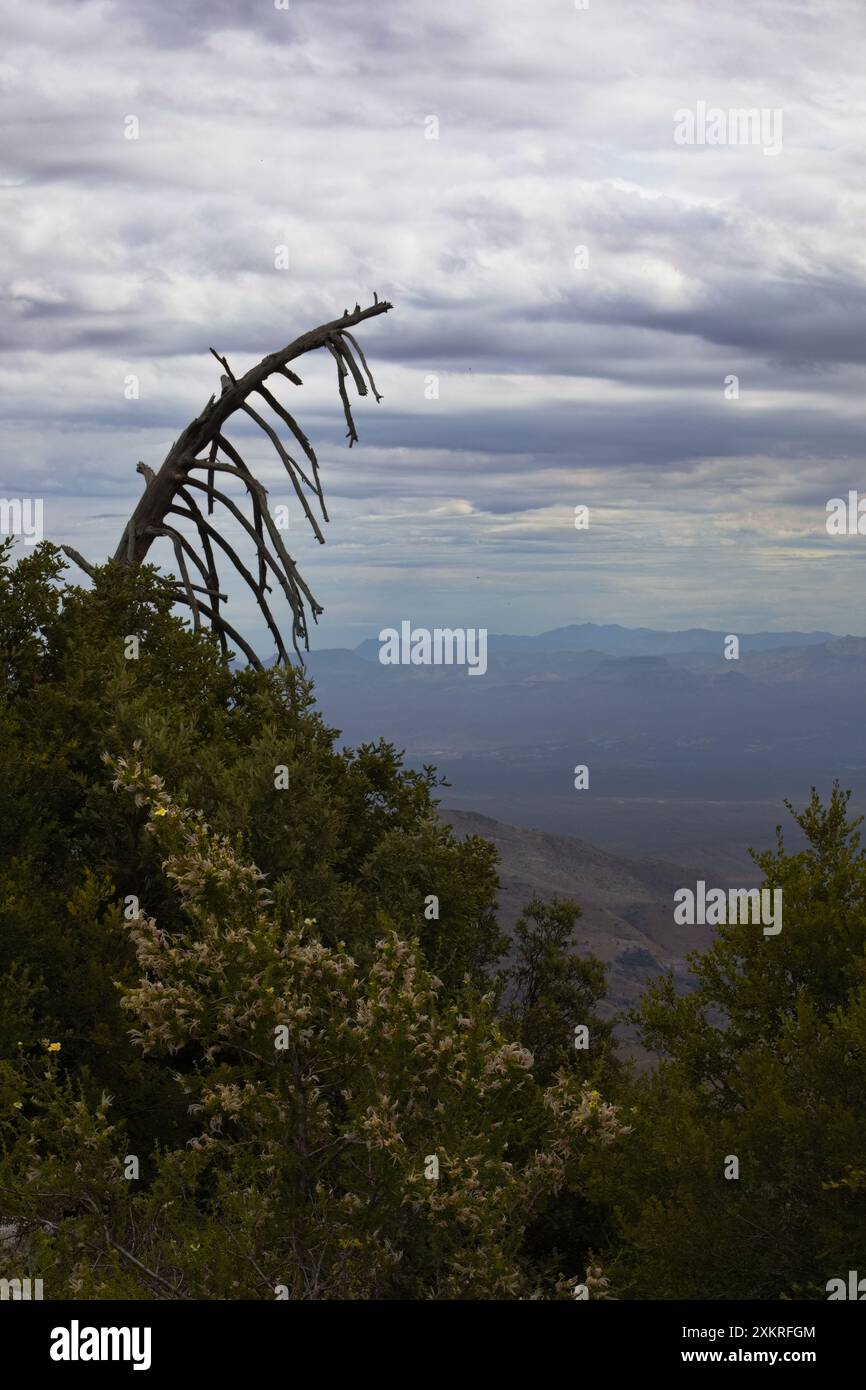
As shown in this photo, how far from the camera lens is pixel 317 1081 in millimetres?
8438

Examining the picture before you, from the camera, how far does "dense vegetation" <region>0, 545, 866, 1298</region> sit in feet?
26.2

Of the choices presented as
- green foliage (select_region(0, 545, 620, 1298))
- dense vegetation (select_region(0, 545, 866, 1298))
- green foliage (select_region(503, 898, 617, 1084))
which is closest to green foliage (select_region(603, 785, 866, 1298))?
dense vegetation (select_region(0, 545, 866, 1298))

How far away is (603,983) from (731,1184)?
1001cm

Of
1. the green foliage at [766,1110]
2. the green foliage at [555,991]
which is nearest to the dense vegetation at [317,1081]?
the green foliage at [766,1110]

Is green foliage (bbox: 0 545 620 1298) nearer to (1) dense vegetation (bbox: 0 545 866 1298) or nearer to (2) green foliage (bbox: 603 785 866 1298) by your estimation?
(1) dense vegetation (bbox: 0 545 866 1298)

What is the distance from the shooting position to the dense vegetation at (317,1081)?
7980mm

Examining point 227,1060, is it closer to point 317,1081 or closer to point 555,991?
point 317,1081

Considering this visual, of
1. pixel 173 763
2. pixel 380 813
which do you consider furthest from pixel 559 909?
pixel 173 763

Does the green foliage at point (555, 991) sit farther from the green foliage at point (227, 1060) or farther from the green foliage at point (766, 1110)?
the green foliage at point (766, 1110)

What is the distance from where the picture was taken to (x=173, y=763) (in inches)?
490

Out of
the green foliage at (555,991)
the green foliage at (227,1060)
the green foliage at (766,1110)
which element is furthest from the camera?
the green foliage at (555,991)

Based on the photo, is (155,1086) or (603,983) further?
(603,983)
